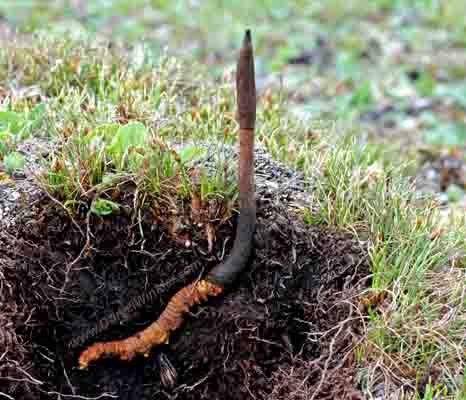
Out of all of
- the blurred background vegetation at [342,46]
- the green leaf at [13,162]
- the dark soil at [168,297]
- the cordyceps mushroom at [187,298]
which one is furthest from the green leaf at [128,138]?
the blurred background vegetation at [342,46]

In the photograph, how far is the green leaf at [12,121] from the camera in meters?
2.77

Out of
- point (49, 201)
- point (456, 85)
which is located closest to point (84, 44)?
point (49, 201)

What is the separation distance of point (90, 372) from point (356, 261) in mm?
1047

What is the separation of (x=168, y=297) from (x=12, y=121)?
967 mm

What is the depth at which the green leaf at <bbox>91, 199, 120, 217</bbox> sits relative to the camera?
243 cm

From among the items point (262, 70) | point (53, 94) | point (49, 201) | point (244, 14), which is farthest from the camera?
point (244, 14)

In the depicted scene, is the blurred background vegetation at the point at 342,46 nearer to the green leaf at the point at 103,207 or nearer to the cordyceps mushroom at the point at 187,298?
the cordyceps mushroom at the point at 187,298

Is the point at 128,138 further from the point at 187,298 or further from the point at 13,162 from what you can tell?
the point at 187,298

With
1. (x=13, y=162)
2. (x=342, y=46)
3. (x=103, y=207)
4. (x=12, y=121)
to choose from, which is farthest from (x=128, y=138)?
(x=342, y=46)

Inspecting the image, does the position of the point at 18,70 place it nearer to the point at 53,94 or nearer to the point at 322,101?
the point at 53,94

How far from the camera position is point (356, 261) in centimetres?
252

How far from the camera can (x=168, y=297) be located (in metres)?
2.52

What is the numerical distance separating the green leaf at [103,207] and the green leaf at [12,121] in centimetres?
58

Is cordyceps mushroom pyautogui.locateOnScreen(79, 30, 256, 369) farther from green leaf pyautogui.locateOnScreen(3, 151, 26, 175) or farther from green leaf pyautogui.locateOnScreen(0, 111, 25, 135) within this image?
green leaf pyautogui.locateOnScreen(0, 111, 25, 135)
